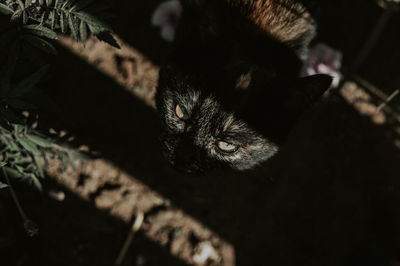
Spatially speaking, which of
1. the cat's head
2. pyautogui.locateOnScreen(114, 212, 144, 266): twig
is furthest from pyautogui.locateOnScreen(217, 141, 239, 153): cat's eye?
pyautogui.locateOnScreen(114, 212, 144, 266): twig

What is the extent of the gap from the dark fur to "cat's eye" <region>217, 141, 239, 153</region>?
27mm

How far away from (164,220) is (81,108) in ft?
3.85

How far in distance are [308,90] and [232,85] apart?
35 cm

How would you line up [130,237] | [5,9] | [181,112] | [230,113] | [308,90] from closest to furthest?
[5,9] < [308,90] < [230,113] < [181,112] < [130,237]

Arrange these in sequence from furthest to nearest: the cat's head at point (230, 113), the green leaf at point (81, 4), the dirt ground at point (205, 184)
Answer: the dirt ground at point (205, 184)
the cat's head at point (230, 113)
the green leaf at point (81, 4)

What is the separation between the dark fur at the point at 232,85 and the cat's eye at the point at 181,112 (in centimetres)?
2

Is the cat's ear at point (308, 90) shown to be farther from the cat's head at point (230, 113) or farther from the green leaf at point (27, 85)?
the green leaf at point (27, 85)

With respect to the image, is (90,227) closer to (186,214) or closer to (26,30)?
(186,214)

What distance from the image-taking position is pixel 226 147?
1.61 metres

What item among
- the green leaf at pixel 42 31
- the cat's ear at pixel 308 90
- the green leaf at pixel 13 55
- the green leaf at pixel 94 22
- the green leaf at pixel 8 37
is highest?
the cat's ear at pixel 308 90

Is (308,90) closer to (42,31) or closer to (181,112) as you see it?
(181,112)

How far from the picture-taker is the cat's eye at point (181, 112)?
5.12 feet

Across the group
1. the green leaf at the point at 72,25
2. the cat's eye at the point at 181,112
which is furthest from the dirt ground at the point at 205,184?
the green leaf at the point at 72,25

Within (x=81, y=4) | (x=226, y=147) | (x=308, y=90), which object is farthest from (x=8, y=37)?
(x=308, y=90)
